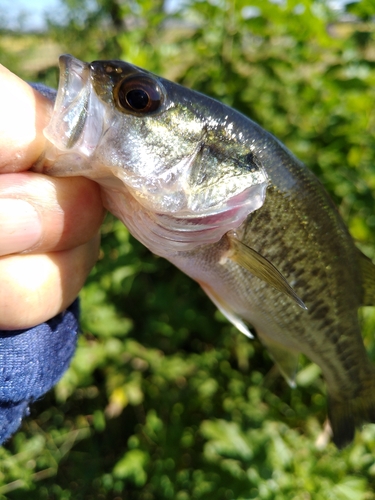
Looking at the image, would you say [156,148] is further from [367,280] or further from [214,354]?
[214,354]

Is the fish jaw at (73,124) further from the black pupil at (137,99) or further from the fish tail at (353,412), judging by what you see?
the fish tail at (353,412)

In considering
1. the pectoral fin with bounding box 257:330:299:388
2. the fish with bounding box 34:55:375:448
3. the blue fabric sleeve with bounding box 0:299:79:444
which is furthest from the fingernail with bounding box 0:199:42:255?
the pectoral fin with bounding box 257:330:299:388

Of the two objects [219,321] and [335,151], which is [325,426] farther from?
[335,151]

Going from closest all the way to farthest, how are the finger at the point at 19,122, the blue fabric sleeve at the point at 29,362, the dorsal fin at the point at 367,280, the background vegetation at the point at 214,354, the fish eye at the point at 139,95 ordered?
the finger at the point at 19,122 → the fish eye at the point at 139,95 → the blue fabric sleeve at the point at 29,362 → the dorsal fin at the point at 367,280 → the background vegetation at the point at 214,354

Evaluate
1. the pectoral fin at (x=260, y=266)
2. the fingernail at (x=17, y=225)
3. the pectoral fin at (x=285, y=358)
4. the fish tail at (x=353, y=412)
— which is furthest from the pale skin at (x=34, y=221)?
the fish tail at (x=353, y=412)

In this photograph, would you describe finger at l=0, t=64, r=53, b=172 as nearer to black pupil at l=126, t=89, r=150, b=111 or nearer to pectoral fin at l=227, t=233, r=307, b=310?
black pupil at l=126, t=89, r=150, b=111
